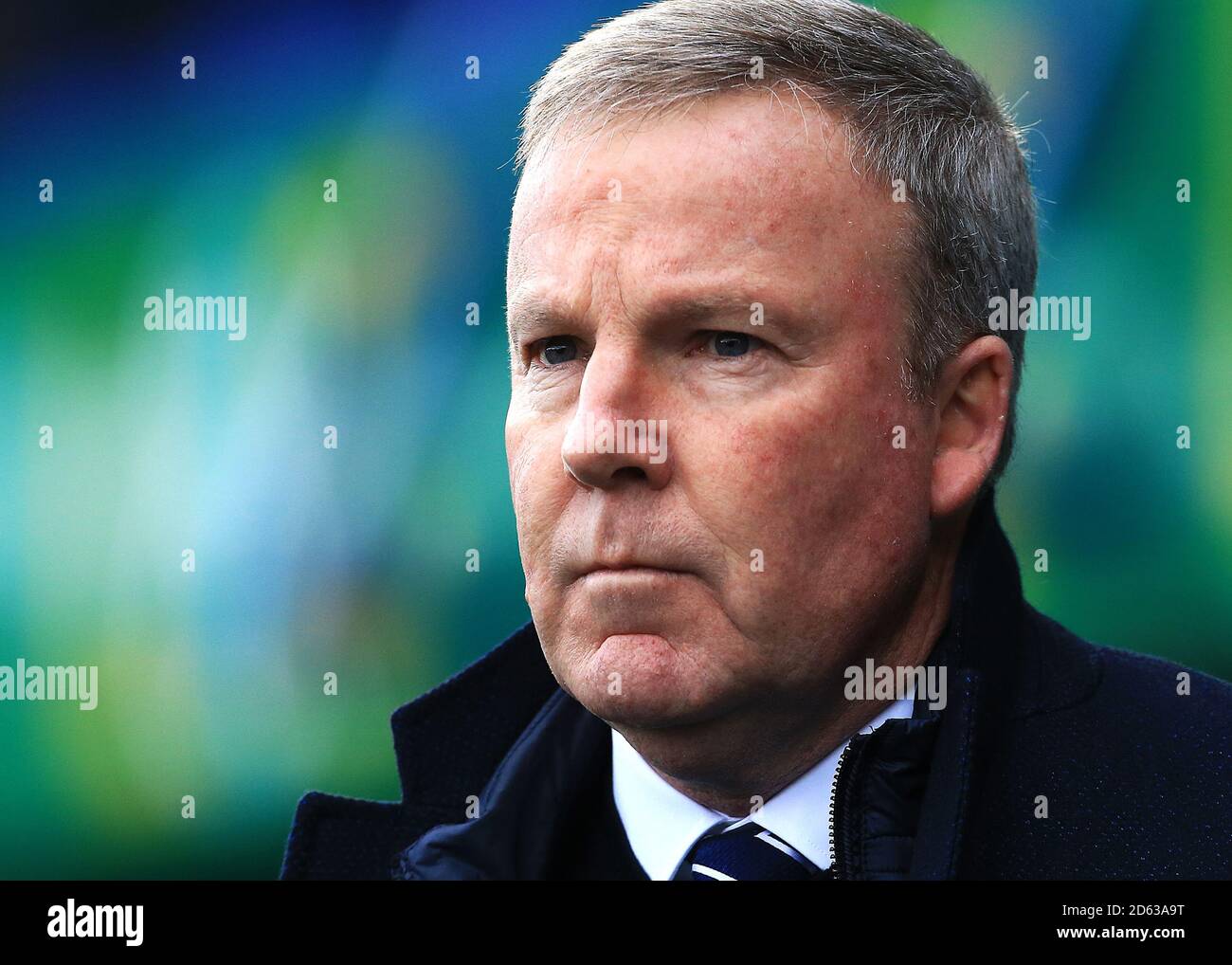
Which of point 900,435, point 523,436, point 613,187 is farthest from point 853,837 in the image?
point 613,187

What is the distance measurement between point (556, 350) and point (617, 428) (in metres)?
0.33

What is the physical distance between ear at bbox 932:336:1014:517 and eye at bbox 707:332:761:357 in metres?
0.40

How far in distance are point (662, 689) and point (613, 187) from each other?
885 mm

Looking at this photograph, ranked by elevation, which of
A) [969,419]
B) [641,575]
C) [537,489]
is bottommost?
[641,575]

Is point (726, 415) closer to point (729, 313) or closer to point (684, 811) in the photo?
point (729, 313)

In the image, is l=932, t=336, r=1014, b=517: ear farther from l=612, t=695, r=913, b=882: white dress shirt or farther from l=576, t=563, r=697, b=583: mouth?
l=576, t=563, r=697, b=583: mouth

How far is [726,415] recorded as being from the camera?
7.37 feet

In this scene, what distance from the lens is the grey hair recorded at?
2355 millimetres

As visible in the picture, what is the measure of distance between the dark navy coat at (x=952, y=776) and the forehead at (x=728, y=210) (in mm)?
648

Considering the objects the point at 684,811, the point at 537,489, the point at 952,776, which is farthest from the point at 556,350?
the point at 952,776

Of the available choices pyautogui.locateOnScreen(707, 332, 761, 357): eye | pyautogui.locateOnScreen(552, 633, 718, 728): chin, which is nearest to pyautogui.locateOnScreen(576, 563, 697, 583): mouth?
pyautogui.locateOnScreen(552, 633, 718, 728): chin

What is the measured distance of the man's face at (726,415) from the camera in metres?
2.23

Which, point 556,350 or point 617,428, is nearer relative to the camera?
point 617,428

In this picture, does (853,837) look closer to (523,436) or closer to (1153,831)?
(1153,831)
